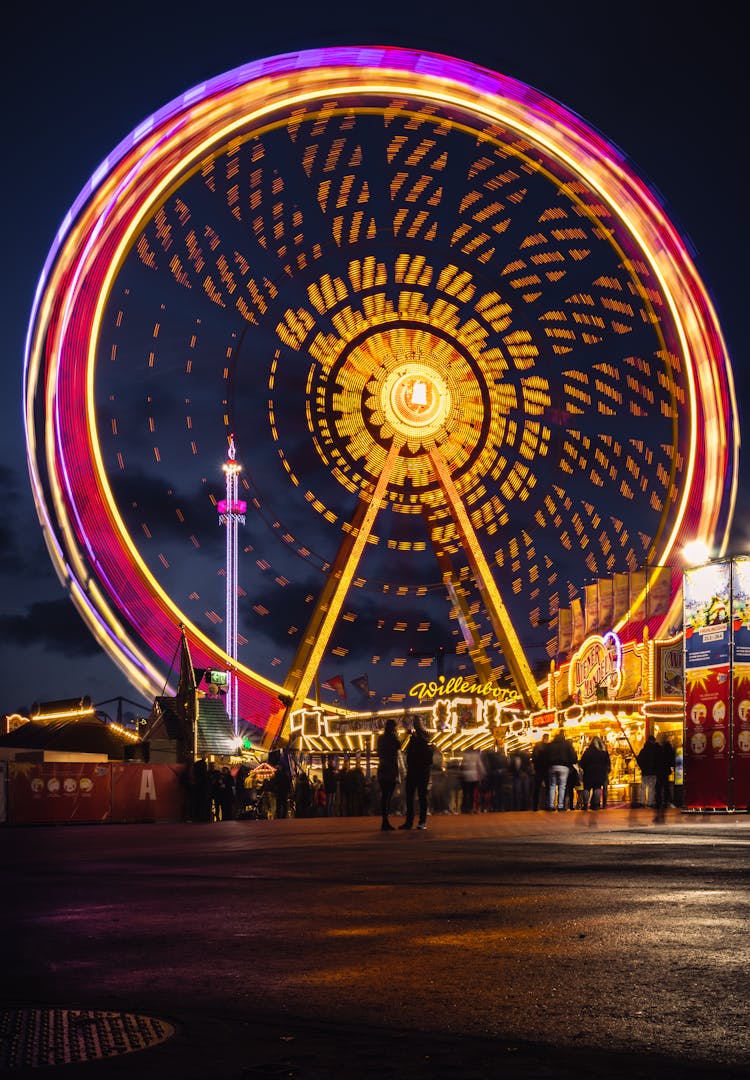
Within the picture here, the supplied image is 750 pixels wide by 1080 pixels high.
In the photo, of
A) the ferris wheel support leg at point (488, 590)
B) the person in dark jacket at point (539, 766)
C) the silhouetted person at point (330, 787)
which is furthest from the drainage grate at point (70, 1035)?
the ferris wheel support leg at point (488, 590)

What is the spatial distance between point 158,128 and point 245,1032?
28148 millimetres

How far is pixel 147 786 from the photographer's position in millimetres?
27109

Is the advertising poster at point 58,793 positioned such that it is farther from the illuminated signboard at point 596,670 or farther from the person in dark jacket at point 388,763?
the illuminated signboard at point 596,670

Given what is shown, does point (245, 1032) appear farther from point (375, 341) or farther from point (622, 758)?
point (622, 758)

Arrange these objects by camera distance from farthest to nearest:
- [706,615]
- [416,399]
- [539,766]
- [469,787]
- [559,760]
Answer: [416,399], [469,787], [539,766], [559,760], [706,615]

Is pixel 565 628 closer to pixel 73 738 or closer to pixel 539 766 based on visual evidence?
pixel 73 738

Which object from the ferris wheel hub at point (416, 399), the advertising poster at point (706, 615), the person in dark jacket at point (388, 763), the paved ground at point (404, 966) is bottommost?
the person in dark jacket at point (388, 763)

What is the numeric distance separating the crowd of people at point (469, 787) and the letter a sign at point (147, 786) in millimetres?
717

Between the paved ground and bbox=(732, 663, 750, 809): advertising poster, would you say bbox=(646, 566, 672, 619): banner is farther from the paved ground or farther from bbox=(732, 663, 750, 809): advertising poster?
the paved ground

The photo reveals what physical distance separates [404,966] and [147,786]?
2384cm

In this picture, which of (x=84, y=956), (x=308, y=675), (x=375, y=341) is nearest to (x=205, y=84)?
(x=375, y=341)

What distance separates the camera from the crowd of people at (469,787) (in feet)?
78.0

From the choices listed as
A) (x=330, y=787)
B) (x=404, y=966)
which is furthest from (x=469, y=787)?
(x=404, y=966)

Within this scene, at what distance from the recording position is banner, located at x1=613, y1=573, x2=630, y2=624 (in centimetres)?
5019
